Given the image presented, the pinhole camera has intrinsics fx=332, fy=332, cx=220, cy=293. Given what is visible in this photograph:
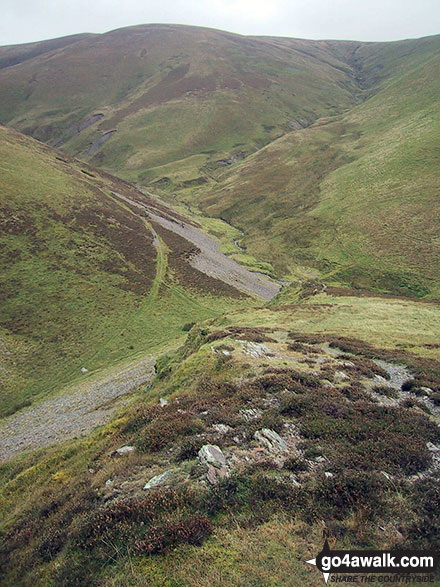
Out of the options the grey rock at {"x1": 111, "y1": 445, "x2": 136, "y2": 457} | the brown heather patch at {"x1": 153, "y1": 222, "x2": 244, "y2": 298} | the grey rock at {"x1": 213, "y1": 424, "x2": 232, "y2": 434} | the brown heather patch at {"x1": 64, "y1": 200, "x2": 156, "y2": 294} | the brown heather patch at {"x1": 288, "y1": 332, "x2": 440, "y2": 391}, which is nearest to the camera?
the grey rock at {"x1": 213, "y1": 424, "x2": 232, "y2": 434}

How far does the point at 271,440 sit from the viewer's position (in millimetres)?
12469

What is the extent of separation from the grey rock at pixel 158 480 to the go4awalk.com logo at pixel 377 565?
194 inches

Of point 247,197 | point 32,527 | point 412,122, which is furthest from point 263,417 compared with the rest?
point 412,122

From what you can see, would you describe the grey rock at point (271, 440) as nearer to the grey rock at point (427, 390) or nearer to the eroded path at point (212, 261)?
the grey rock at point (427, 390)

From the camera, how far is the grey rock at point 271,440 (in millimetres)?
12062

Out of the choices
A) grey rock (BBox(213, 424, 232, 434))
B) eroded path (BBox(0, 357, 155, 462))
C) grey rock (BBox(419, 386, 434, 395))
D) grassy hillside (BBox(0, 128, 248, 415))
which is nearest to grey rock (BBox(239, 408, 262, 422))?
grey rock (BBox(213, 424, 232, 434))

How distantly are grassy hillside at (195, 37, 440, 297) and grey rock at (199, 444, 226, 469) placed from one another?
63.1m

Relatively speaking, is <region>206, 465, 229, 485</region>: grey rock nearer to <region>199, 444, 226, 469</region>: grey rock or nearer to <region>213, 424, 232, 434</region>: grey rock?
<region>199, 444, 226, 469</region>: grey rock

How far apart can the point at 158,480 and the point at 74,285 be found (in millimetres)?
53823

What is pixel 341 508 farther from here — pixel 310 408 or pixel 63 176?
pixel 63 176

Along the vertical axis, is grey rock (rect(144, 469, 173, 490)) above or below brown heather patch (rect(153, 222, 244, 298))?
above

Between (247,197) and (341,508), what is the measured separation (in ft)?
405

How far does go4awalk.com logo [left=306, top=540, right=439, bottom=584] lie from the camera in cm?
707

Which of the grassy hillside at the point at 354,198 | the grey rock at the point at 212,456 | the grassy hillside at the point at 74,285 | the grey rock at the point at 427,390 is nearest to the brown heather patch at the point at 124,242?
the grassy hillside at the point at 74,285
